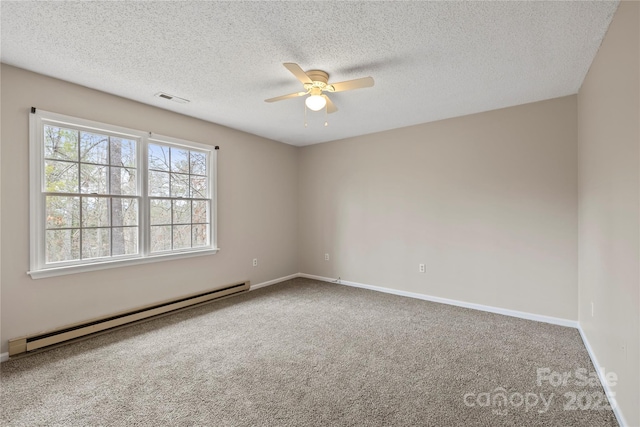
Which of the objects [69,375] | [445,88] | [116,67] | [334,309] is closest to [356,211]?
[334,309]

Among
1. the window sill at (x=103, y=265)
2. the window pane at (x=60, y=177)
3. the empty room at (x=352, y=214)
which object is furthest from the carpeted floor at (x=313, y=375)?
the window pane at (x=60, y=177)

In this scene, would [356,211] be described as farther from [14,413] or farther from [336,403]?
[14,413]

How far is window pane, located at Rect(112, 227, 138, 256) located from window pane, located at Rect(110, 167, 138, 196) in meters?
0.42

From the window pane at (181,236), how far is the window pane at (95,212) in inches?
31.5

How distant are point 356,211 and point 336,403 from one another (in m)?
3.30

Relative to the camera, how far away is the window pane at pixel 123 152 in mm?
3264

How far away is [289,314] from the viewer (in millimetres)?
3639

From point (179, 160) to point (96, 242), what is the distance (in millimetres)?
1387

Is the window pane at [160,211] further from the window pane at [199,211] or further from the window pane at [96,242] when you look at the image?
the window pane at [96,242]

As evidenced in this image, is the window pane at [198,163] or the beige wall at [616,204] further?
the window pane at [198,163]

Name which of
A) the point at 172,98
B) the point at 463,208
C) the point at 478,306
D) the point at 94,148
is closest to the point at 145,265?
the point at 94,148

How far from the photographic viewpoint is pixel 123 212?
3.33m

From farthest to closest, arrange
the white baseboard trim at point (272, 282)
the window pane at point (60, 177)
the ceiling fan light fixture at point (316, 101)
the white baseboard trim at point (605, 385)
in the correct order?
the white baseboard trim at point (272, 282), the window pane at point (60, 177), the ceiling fan light fixture at point (316, 101), the white baseboard trim at point (605, 385)

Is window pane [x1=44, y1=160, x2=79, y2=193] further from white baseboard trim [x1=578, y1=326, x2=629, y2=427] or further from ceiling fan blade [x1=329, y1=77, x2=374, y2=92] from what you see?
white baseboard trim [x1=578, y1=326, x2=629, y2=427]
